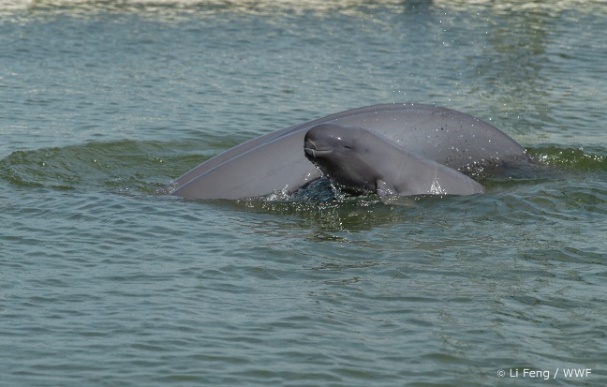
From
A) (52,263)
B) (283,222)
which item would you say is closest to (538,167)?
(283,222)

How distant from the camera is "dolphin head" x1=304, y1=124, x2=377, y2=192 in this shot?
36.8ft

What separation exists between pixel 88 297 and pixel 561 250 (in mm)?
3955

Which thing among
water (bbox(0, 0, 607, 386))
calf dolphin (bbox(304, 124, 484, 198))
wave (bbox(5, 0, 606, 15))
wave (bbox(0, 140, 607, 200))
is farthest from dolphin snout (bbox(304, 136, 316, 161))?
wave (bbox(5, 0, 606, 15))

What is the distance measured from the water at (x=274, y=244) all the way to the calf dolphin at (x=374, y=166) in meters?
0.22

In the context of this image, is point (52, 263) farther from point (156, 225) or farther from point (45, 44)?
point (45, 44)

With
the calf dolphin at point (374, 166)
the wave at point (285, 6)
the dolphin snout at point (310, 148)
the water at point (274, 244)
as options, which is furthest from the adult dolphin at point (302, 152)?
the wave at point (285, 6)

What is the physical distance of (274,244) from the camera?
10.5 metres

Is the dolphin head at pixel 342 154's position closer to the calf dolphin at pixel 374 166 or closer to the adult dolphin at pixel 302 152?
the calf dolphin at pixel 374 166

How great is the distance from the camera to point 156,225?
36.7 feet

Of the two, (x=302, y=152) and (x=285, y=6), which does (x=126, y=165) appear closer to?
(x=302, y=152)

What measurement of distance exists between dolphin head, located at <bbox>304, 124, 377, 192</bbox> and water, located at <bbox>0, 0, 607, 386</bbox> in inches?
11.3

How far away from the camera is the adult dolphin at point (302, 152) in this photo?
12.0m

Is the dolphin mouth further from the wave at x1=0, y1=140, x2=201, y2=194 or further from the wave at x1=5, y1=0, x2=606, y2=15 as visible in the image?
the wave at x1=5, y1=0, x2=606, y2=15

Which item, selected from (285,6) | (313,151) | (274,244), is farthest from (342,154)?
(285,6)
